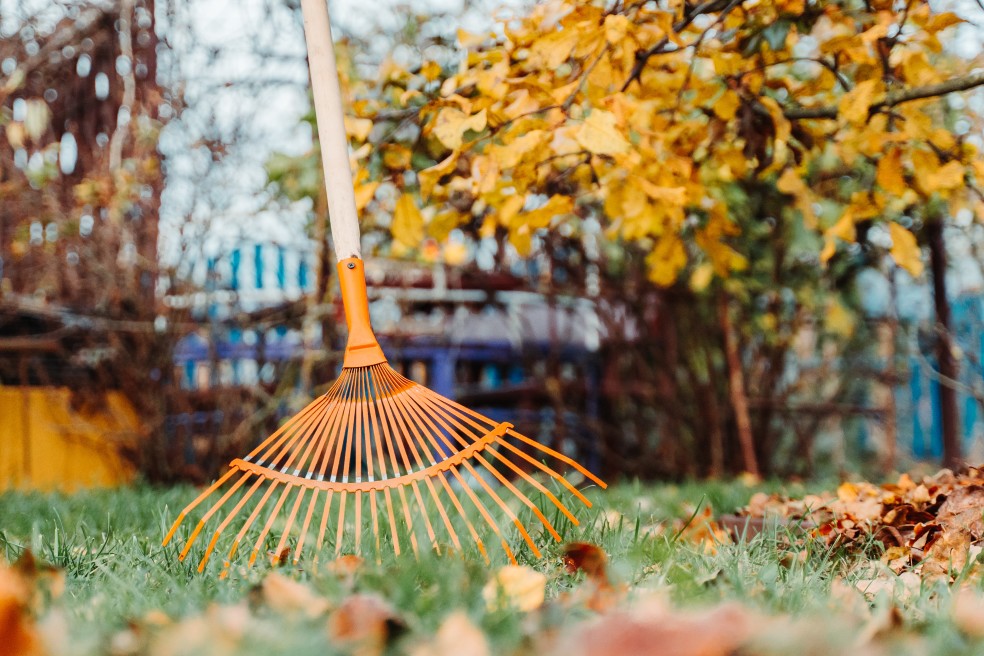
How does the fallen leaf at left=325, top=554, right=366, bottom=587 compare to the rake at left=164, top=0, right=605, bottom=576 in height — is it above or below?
below

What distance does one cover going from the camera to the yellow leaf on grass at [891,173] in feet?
6.11

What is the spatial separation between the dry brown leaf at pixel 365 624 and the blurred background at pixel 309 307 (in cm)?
240

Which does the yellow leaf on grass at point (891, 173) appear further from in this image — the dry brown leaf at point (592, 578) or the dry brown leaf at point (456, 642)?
the dry brown leaf at point (456, 642)

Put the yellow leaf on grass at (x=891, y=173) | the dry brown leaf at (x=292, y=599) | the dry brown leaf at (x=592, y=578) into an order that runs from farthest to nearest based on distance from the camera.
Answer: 1. the yellow leaf on grass at (x=891, y=173)
2. the dry brown leaf at (x=592, y=578)
3. the dry brown leaf at (x=292, y=599)

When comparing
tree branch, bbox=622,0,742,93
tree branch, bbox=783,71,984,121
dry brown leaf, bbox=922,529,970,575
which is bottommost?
dry brown leaf, bbox=922,529,970,575

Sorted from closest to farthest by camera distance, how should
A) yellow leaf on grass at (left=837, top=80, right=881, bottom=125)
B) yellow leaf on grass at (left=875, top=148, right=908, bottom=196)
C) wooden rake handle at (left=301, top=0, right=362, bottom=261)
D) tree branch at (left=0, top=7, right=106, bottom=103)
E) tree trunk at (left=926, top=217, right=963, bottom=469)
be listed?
wooden rake handle at (left=301, top=0, right=362, bottom=261), yellow leaf on grass at (left=837, top=80, right=881, bottom=125), yellow leaf on grass at (left=875, top=148, right=908, bottom=196), tree trunk at (left=926, top=217, right=963, bottom=469), tree branch at (left=0, top=7, right=106, bottom=103)

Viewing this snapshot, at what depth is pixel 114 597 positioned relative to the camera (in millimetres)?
1084

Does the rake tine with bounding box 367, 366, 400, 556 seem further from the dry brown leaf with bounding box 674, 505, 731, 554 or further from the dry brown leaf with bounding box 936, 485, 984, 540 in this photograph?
the dry brown leaf with bounding box 936, 485, 984, 540

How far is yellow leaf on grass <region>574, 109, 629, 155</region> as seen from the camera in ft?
4.88

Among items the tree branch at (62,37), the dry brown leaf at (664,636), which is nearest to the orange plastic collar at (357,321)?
the dry brown leaf at (664,636)

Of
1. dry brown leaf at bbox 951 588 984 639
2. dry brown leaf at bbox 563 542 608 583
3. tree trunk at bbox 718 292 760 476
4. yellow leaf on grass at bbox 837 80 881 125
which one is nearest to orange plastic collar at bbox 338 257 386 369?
dry brown leaf at bbox 563 542 608 583

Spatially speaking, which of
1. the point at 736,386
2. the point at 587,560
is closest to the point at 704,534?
the point at 587,560

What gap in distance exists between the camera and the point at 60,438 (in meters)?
3.70

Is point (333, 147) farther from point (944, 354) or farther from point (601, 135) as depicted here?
point (944, 354)
